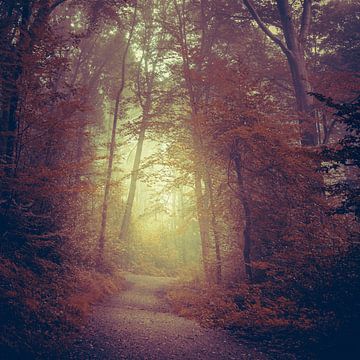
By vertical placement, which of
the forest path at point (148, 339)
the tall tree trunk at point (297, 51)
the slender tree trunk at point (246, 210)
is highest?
the tall tree trunk at point (297, 51)

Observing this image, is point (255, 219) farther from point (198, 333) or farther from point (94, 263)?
point (94, 263)

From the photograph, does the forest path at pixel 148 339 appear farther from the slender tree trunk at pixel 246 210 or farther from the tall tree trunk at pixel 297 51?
the tall tree trunk at pixel 297 51

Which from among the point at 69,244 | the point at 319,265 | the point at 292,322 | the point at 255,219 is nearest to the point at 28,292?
the point at 69,244

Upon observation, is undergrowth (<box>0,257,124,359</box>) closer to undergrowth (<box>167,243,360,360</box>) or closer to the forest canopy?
the forest canopy

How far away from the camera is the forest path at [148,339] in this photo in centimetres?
500

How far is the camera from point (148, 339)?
19.0 ft

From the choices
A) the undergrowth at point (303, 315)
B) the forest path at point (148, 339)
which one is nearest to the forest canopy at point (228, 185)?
the undergrowth at point (303, 315)

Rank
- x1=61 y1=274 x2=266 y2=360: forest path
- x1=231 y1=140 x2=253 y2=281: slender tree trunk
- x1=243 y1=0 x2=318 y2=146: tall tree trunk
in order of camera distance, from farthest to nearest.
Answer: x1=243 y1=0 x2=318 y2=146: tall tree trunk < x1=231 y1=140 x2=253 y2=281: slender tree trunk < x1=61 y1=274 x2=266 y2=360: forest path

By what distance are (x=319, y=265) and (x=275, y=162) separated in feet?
11.7

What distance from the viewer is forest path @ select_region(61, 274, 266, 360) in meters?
5.00

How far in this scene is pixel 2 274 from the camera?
5879 mm

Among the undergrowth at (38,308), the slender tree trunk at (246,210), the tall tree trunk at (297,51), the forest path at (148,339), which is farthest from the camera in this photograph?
the tall tree trunk at (297,51)

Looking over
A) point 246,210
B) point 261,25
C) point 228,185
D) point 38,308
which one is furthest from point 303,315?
point 261,25

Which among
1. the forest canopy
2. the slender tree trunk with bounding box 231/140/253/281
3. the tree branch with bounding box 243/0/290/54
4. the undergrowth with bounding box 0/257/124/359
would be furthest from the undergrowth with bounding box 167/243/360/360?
the tree branch with bounding box 243/0/290/54
